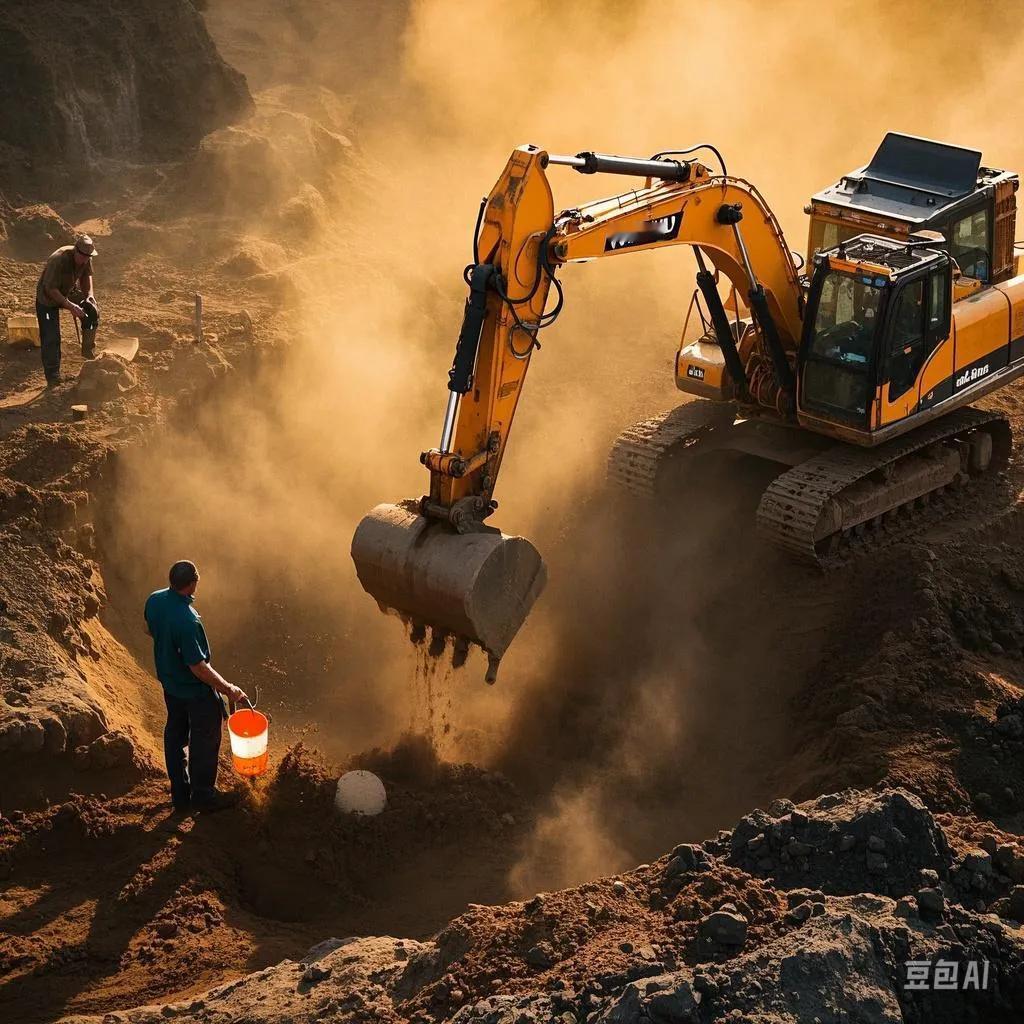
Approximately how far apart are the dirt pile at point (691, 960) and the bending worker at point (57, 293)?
7406 millimetres

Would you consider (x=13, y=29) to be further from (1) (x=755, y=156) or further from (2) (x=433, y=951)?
(2) (x=433, y=951)

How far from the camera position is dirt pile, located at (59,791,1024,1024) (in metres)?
5.91

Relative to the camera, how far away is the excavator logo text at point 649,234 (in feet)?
29.5

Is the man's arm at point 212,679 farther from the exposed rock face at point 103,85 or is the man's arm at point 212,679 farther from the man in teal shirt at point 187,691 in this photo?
the exposed rock face at point 103,85

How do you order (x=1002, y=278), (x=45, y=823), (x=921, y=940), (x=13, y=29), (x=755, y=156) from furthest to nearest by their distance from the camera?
1. (x=755, y=156)
2. (x=13, y=29)
3. (x=1002, y=278)
4. (x=45, y=823)
5. (x=921, y=940)

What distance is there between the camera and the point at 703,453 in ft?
39.6

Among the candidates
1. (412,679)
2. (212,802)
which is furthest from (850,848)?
(412,679)

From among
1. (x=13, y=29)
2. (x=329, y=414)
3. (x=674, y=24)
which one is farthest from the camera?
(x=674, y=24)

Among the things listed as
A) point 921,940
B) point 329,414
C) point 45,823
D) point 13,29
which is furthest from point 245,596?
point 13,29

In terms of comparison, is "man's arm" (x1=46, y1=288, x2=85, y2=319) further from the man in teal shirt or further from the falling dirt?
the man in teal shirt

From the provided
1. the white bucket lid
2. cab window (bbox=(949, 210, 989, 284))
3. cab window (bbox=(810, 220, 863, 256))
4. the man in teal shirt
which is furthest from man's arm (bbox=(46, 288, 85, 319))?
cab window (bbox=(949, 210, 989, 284))

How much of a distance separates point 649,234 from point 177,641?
4159 millimetres

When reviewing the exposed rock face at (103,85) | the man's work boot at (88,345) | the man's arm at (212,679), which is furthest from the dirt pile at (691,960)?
the exposed rock face at (103,85)

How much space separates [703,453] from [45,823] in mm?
6444
